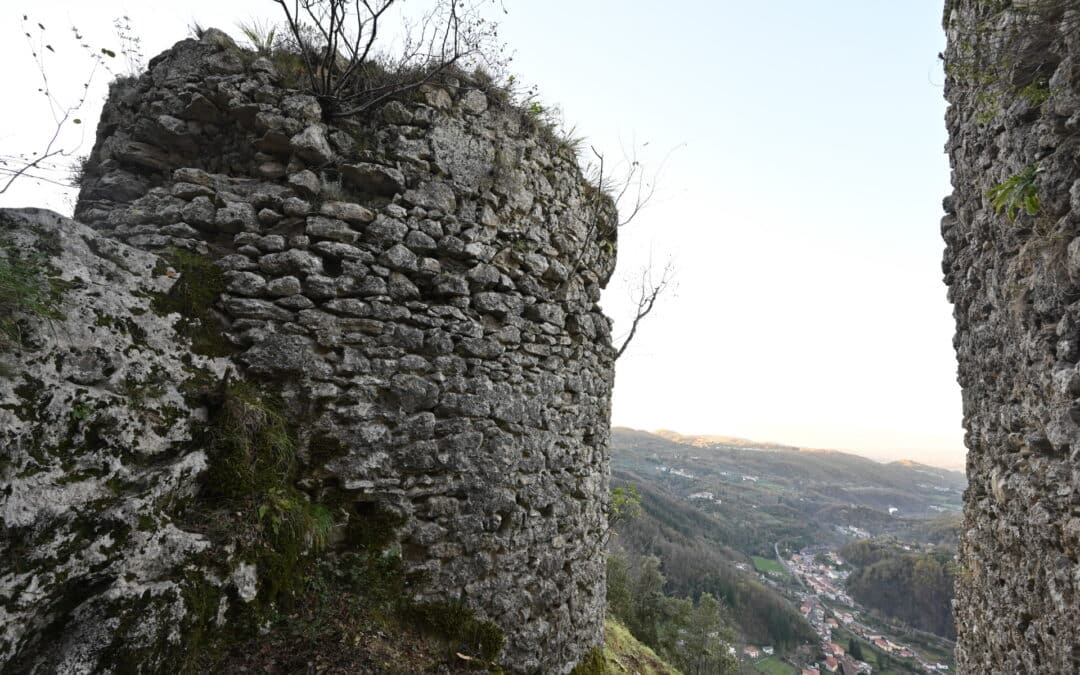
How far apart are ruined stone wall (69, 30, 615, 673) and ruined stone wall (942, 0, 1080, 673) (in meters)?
3.10

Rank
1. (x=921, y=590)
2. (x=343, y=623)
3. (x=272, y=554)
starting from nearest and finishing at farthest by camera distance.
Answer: (x=272, y=554) < (x=343, y=623) < (x=921, y=590)

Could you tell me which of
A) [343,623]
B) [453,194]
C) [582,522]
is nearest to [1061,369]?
[582,522]

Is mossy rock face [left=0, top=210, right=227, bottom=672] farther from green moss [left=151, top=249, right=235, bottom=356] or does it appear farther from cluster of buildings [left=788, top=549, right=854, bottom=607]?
cluster of buildings [left=788, top=549, right=854, bottom=607]

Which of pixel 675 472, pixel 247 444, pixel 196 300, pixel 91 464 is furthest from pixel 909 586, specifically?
pixel 91 464

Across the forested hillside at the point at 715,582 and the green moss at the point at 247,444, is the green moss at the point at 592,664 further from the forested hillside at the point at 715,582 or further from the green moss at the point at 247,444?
the forested hillside at the point at 715,582

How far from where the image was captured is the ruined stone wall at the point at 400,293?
10.0 feet

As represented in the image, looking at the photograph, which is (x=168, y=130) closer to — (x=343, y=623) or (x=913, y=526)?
(x=343, y=623)

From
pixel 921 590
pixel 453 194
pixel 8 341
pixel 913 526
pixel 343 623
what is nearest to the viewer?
pixel 8 341

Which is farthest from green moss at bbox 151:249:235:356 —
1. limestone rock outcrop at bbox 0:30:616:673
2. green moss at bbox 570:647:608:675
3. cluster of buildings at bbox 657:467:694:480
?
cluster of buildings at bbox 657:467:694:480

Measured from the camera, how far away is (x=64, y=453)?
6.59 ft

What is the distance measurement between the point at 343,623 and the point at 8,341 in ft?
7.08

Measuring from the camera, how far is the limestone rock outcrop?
297 cm

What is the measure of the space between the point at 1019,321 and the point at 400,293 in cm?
437

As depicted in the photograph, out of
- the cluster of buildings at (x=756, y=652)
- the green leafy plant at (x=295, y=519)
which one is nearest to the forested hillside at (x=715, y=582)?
the cluster of buildings at (x=756, y=652)
